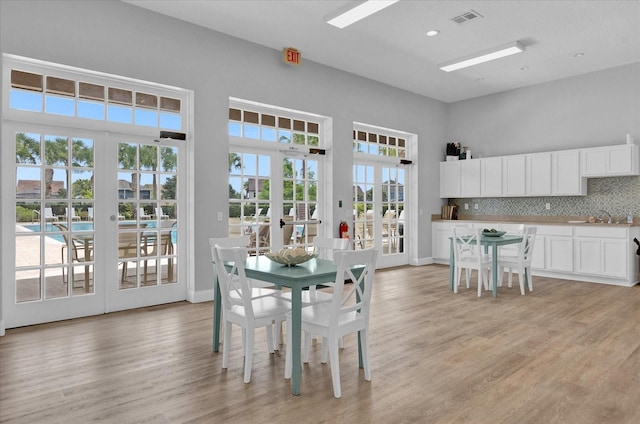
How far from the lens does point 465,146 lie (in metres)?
8.69

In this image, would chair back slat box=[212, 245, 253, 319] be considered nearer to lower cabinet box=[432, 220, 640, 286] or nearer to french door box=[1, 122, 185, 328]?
french door box=[1, 122, 185, 328]

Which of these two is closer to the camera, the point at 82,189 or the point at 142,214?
the point at 82,189

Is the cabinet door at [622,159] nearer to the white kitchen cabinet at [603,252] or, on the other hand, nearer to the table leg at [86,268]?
the white kitchen cabinet at [603,252]

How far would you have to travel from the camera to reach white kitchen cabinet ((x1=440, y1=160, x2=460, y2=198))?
8.49m

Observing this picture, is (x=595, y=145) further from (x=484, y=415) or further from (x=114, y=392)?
(x=114, y=392)

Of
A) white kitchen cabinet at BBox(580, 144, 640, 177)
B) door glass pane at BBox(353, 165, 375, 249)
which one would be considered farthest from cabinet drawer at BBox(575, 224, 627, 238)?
door glass pane at BBox(353, 165, 375, 249)

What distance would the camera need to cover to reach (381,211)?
308 inches

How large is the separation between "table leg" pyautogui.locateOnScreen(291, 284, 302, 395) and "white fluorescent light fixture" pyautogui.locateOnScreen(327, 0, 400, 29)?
3.13 metres

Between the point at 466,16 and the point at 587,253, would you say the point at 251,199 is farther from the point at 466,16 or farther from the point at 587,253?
the point at 587,253

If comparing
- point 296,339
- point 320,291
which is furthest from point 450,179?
point 296,339

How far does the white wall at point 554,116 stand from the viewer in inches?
264

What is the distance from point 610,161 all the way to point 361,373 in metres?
5.70

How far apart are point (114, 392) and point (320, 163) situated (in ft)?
15.3

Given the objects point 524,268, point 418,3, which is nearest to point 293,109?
point 418,3
